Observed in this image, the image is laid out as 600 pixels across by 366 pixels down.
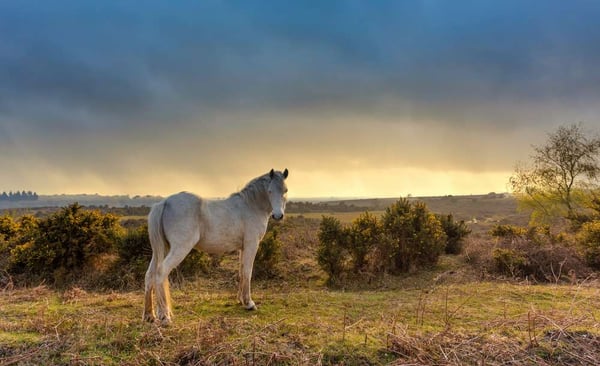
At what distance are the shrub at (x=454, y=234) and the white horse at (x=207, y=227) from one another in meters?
9.01

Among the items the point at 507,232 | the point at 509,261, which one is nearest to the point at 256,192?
the point at 509,261

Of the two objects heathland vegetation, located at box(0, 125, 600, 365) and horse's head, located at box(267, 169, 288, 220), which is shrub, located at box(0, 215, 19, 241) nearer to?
heathland vegetation, located at box(0, 125, 600, 365)

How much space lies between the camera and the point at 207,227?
5520 mm

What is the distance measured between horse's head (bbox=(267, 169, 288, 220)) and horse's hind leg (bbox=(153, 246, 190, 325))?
1551 millimetres

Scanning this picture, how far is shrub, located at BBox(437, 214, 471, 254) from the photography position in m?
12.8

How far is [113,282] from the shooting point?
→ 8984 mm

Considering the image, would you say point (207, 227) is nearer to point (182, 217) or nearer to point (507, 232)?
point (182, 217)

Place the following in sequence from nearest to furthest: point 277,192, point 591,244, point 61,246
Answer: point 277,192 < point 61,246 < point 591,244

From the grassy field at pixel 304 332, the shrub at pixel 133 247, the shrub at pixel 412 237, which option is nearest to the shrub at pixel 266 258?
the shrub at pixel 133 247

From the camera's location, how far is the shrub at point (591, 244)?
10203 millimetres

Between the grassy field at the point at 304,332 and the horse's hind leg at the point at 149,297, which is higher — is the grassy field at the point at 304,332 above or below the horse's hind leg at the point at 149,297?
below

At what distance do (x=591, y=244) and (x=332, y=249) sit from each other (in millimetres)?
7730

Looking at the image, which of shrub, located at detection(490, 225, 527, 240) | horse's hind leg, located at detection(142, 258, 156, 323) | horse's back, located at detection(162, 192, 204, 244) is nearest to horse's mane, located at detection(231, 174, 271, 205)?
horse's back, located at detection(162, 192, 204, 244)

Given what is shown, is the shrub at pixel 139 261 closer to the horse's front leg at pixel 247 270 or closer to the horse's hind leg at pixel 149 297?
the horse's front leg at pixel 247 270
